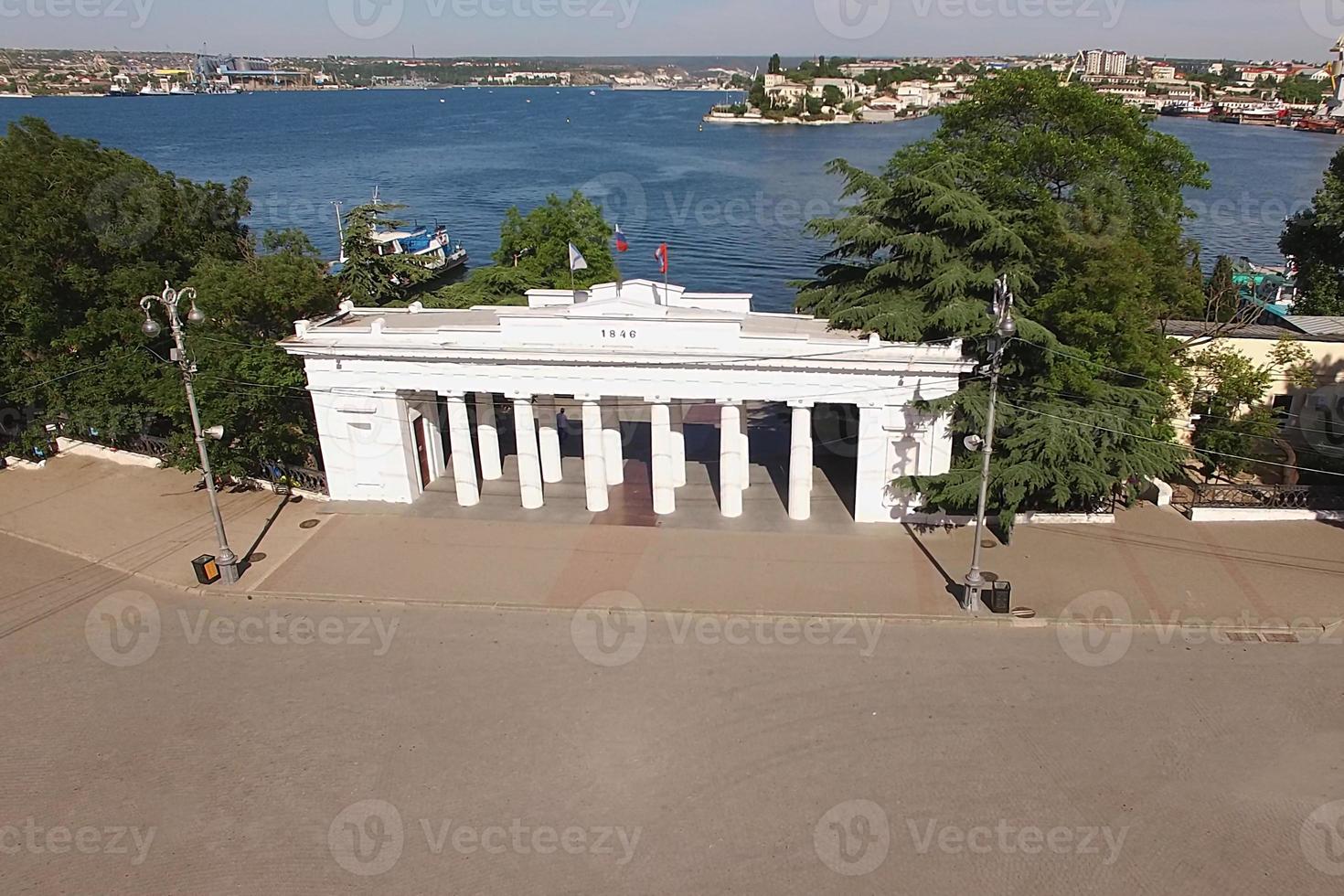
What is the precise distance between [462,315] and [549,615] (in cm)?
1106

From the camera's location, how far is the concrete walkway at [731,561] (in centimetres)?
1936

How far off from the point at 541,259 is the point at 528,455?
641 inches

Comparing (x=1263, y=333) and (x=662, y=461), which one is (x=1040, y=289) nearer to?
(x=1263, y=333)

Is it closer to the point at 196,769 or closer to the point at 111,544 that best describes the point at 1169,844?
the point at 196,769

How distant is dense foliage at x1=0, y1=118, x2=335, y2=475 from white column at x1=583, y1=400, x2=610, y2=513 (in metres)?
8.48

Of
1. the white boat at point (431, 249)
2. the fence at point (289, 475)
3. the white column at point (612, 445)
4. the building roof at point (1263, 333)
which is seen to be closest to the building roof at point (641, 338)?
the white column at point (612, 445)

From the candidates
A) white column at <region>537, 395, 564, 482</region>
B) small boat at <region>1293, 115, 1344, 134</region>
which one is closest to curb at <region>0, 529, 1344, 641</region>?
white column at <region>537, 395, 564, 482</region>

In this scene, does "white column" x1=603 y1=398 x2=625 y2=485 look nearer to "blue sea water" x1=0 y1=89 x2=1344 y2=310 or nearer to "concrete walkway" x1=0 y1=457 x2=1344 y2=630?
"concrete walkway" x1=0 y1=457 x2=1344 y2=630

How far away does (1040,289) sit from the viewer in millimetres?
23922

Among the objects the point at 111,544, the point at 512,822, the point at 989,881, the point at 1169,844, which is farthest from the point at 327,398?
the point at 1169,844

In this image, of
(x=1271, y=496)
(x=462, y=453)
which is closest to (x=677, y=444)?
(x=462, y=453)

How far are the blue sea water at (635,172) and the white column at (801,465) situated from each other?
20874mm

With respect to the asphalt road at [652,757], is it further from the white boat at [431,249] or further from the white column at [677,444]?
the white boat at [431,249]

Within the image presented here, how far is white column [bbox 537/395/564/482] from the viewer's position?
2589 cm
